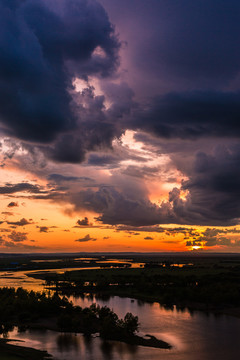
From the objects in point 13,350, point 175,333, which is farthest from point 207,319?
point 13,350

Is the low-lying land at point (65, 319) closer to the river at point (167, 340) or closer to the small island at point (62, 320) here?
the small island at point (62, 320)

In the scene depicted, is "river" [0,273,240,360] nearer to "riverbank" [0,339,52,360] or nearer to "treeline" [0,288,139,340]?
"riverbank" [0,339,52,360]

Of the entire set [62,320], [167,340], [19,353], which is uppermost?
[62,320]

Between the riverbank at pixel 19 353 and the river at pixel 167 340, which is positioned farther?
the river at pixel 167 340

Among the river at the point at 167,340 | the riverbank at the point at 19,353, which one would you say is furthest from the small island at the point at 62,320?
the river at the point at 167,340

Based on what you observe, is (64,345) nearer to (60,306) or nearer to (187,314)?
(60,306)

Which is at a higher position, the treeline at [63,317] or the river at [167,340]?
the treeline at [63,317]

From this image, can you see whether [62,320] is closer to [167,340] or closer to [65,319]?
[65,319]

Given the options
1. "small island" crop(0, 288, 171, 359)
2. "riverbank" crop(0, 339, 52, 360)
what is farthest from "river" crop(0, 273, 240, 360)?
"riverbank" crop(0, 339, 52, 360)

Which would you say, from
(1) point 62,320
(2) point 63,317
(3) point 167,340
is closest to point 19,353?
(1) point 62,320
